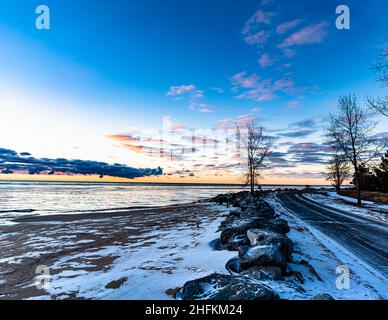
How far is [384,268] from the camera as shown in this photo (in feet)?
17.5

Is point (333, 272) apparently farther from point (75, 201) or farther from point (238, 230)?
point (75, 201)

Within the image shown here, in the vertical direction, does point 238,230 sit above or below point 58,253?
above

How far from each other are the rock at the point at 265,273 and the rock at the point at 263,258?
0.59 feet

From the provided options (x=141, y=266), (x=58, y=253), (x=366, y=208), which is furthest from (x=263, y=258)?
(x=366, y=208)

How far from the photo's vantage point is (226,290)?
351 cm

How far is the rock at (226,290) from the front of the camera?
3365 mm

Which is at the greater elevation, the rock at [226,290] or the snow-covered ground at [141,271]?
the rock at [226,290]

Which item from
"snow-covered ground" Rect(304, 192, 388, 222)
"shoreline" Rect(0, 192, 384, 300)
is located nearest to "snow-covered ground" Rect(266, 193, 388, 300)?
"shoreline" Rect(0, 192, 384, 300)

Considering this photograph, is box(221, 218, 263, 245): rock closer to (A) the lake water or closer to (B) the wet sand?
(B) the wet sand

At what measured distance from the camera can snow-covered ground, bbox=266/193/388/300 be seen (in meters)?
4.05

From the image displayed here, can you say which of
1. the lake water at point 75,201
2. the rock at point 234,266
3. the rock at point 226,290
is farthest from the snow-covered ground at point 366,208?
the lake water at point 75,201

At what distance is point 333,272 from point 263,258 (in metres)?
1.85

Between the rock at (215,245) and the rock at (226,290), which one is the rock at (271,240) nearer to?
the rock at (215,245)
